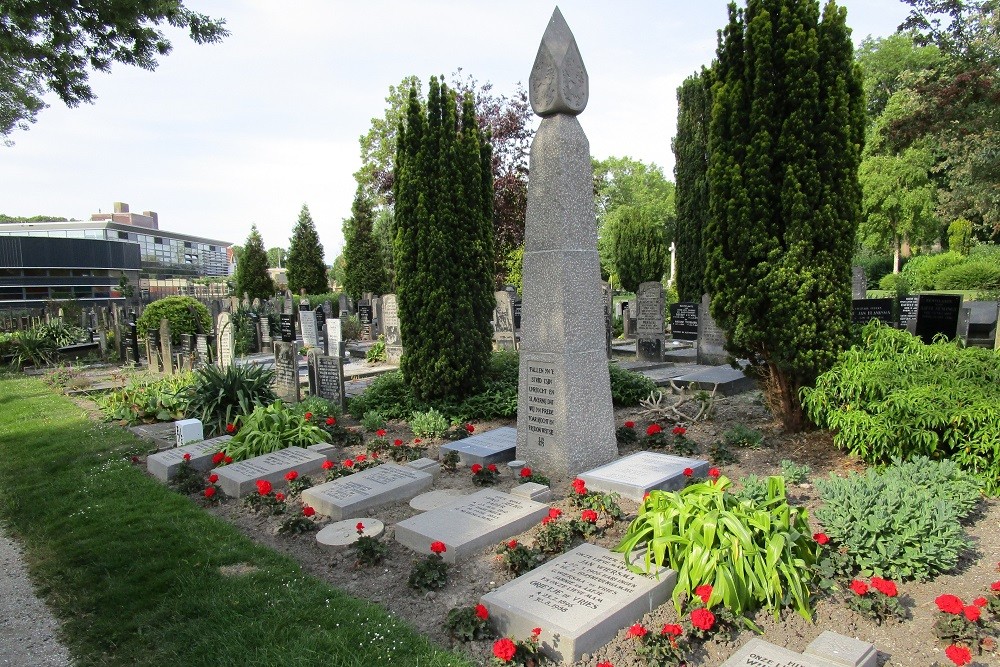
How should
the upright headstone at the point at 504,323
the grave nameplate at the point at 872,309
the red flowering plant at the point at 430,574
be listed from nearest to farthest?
the red flowering plant at the point at 430,574 < the grave nameplate at the point at 872,309 < the upright headstone at the point at 504,323

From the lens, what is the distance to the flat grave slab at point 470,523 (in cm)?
429

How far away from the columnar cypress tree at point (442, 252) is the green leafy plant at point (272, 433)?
188cm

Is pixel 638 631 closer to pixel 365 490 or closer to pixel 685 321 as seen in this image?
pixel 365 490

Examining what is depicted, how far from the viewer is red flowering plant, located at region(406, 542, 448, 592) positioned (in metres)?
3.84

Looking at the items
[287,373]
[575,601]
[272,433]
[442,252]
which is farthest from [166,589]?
[287,373]

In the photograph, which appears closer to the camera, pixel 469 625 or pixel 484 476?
pixel 469 625

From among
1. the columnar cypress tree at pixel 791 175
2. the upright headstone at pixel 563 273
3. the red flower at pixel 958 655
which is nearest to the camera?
the red flower at pixel 958 655

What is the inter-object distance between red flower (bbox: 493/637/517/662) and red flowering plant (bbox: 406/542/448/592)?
1007 millimetres

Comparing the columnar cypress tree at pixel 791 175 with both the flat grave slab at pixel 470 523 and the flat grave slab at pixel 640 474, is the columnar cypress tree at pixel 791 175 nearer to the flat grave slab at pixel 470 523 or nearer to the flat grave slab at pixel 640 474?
the flat grave slab at pixel 640 474

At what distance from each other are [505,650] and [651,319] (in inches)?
452

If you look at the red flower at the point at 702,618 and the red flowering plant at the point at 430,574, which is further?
the red flowering plant at the point at 430,574

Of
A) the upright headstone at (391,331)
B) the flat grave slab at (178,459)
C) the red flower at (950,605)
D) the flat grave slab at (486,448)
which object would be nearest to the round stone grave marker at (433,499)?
the flat grave slab at (486,448)

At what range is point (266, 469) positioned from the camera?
615 cm

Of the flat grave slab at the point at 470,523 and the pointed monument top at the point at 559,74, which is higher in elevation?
the pointed monument top at the point at 559,74
